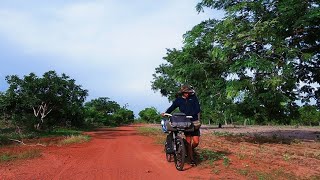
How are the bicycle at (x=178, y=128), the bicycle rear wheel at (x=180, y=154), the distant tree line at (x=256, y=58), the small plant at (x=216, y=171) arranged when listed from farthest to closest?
the distant tree line at (x=256, y=58) → the bicycle at (x=178, y=128) → the bicycle rear wheel at (x=180, y=154) → the small plant at (x=216, y=171)

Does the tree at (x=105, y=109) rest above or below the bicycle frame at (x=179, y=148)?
above

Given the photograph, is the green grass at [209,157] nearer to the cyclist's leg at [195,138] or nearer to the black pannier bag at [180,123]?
the cyclist's leg at [195,138]

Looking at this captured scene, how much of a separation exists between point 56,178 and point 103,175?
0.93 m

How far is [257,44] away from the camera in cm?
1441

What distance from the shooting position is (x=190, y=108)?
8633 mm

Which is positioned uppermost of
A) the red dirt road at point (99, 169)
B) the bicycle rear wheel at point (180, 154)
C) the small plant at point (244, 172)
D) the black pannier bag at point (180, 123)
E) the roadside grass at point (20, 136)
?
the black pannier bag at point (180, 123)

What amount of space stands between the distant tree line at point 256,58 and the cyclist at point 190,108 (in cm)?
507

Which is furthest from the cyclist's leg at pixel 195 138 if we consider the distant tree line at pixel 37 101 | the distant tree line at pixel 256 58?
the distant tree line at pixel 37 101

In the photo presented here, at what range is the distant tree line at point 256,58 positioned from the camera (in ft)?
43.1

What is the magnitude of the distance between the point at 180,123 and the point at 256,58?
6.24 metres

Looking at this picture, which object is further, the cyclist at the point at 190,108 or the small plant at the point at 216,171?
the cyclist at the point at 190,108

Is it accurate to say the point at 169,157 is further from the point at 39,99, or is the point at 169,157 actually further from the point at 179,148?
the point at 39,99

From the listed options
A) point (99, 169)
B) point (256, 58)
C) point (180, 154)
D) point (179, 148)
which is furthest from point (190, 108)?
point (256, 58)

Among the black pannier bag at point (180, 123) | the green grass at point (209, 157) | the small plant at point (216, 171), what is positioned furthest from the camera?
the green grass at point (209, 157)
